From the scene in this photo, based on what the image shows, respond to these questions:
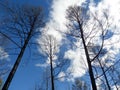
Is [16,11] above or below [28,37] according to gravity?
above

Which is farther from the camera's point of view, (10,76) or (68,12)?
(68,12)

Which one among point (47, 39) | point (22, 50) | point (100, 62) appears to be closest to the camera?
point (22, 50)

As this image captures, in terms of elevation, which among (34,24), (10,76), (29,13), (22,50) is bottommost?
(10,76)

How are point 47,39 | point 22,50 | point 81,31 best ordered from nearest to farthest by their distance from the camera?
1. point 22,50
2. point 81,31
3. point 47,39

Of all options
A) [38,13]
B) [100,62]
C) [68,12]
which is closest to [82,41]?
[68,12]

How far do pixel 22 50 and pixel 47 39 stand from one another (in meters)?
7.29

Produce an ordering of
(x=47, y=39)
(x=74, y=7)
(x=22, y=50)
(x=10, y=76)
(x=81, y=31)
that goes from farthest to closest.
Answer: (x=47, y=39), (x=74, y=7), (x=81, y=31), (x=22, y=50), (x=10, y=76)

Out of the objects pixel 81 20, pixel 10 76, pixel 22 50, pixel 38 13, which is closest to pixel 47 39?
pixel 38 13

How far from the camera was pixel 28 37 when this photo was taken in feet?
31.9

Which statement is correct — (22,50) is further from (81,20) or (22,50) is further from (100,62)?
(100,62)

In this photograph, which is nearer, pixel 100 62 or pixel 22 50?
pixel 22 50

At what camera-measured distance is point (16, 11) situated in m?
9.27

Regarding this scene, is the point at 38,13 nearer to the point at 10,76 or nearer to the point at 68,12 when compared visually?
the point at 68,12

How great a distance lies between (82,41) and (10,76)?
4.47 m
